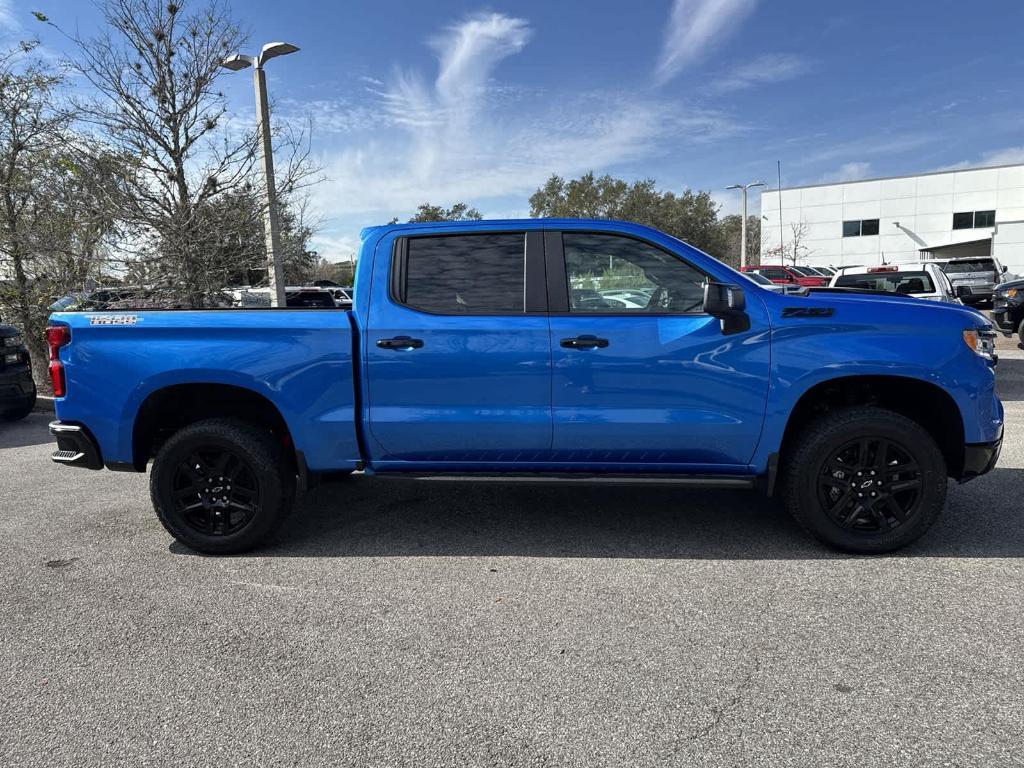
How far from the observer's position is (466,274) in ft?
12.8

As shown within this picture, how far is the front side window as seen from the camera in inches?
149

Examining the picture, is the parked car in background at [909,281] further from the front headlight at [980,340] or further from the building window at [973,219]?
the building window at [973,219]

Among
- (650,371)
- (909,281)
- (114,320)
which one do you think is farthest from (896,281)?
(114,320)

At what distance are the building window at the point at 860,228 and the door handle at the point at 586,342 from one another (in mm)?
49845

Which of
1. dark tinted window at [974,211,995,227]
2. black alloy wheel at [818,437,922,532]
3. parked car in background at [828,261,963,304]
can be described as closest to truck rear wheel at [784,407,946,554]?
black alloy wheel at [818,437,922,532]

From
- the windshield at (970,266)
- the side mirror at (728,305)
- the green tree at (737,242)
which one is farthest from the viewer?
the green tree at (737,242)

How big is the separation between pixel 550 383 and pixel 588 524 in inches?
44.9

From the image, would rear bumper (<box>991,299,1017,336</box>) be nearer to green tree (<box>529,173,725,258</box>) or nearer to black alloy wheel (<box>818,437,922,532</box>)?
black alloy wheel (<box>818,437,922,532</box>)

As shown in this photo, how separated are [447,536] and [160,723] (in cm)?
202

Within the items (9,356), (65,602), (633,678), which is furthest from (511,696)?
(9,356)

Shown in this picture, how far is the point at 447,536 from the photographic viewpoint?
422cm

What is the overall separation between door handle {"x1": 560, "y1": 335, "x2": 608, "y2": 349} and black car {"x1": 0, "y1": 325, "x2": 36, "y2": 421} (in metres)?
7.22

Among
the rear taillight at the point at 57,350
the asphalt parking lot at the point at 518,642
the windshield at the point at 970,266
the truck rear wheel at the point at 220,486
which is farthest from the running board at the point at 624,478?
the windshield at the point at 970,266

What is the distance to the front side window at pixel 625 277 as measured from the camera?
149 inches
